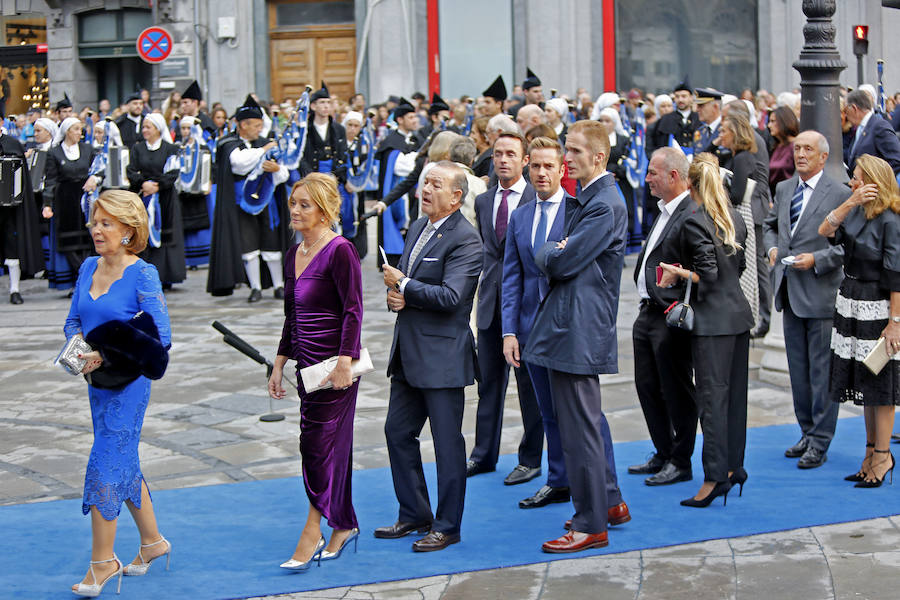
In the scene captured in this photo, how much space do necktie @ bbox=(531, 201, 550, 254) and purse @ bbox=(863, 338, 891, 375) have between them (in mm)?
1827

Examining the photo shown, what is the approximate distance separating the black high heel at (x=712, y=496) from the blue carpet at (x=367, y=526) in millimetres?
67

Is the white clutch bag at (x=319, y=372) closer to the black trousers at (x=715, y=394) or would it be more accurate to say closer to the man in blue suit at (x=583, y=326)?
the man in blue suit at (x=583, y=326)

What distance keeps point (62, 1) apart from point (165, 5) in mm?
3483

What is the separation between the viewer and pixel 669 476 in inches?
277

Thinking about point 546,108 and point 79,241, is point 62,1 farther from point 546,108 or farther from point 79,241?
point 546,108

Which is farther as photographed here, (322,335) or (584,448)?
(584,448)

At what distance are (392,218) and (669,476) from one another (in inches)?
310

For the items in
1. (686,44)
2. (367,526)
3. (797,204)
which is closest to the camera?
(367,526)

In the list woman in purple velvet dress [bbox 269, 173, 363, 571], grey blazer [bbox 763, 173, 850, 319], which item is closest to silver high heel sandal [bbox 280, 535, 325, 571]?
woman in purple velvet dress [bbox 269, 173, 363, 571]

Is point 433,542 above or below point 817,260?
below

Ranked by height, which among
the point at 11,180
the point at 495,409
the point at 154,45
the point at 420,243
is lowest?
the point at 495,409

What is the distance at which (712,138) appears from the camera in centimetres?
1204

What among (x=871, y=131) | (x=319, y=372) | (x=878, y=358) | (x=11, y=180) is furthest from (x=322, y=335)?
(x=11, y=180)

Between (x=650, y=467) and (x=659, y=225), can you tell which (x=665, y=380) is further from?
(x=659, y=225)
